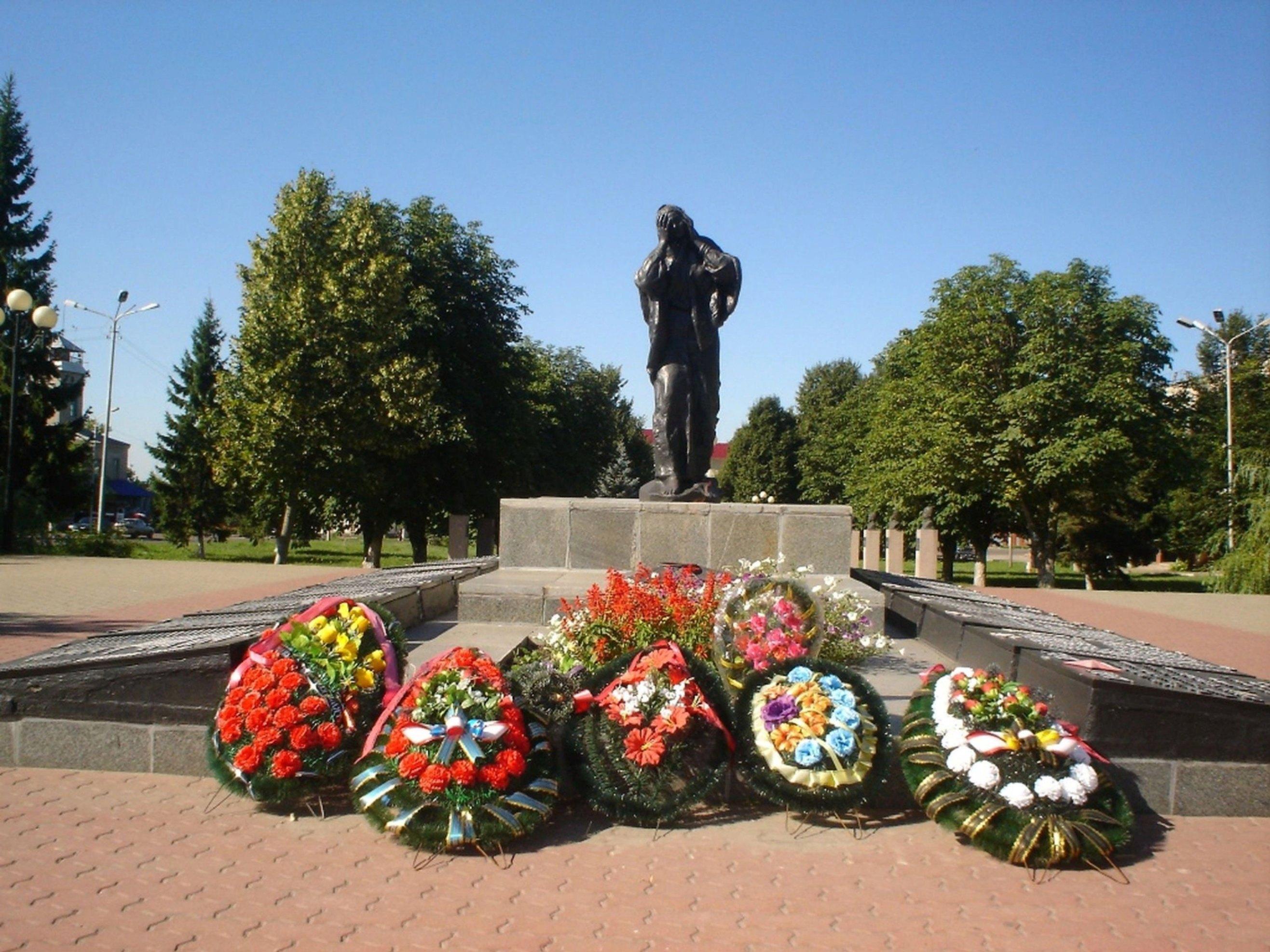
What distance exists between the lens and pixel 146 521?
214 ft

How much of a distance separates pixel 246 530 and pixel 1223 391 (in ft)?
129

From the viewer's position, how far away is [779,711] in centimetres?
459

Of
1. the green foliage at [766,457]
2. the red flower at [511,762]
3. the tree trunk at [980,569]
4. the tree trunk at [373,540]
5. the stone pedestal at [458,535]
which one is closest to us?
the red flower at [511,762]

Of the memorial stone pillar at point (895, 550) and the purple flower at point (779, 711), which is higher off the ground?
the memorial stone pillar at point (895, 550)

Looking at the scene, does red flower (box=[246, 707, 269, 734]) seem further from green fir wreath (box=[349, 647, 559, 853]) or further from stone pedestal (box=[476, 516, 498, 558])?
stone pedestal (box=[476, 516, 498, 558])

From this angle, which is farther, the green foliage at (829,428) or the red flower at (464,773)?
the green foliage at (829,428)

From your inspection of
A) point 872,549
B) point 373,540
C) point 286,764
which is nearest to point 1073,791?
point 286,764

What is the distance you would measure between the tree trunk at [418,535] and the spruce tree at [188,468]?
1118cm

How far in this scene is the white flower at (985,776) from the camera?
14.0 feet

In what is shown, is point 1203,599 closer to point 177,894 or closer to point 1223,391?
point 177,894

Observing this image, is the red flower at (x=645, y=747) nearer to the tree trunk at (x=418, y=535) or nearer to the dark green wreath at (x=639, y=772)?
the dark green wreath at (x=639, y=772)

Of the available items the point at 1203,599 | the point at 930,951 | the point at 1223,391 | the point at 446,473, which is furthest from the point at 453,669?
the point at 1223,391

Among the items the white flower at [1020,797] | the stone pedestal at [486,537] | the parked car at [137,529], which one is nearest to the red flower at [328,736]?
the white flower at [1020,797]

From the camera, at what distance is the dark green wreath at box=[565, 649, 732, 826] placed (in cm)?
449
